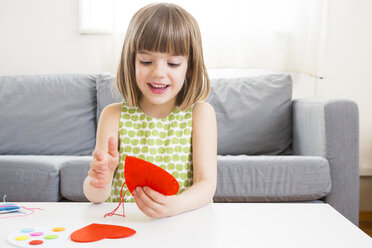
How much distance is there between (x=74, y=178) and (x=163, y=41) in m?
0.92

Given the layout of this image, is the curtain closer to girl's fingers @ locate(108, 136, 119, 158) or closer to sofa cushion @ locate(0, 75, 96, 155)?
sofa cushion @ locate(0, 75, 96, 155)

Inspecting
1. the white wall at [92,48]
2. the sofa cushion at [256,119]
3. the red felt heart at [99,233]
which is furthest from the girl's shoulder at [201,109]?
the white wall at [92,48]

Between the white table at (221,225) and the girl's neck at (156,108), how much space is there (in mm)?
445

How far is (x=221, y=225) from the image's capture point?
683 millimetres

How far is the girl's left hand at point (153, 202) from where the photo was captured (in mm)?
720

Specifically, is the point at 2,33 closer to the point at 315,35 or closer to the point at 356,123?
the point at 315,35

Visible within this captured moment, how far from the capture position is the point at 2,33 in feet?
8.86

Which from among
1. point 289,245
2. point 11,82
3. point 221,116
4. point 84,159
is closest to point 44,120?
point 11,82

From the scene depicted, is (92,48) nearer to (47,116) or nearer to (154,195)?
(47,116)

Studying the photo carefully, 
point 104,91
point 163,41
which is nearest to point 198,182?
point 163,41

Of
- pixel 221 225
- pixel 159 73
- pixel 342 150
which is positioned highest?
pixel 159 73

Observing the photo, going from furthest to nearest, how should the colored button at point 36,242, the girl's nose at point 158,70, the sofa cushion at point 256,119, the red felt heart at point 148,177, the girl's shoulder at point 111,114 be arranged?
1. the sofa cushion at point 256,119
2. the girl's shoulder at point 111,114
3. the girl's nose at point 158,70
4. the red felt heart at point 148,177
5. the colored button at point 36,242

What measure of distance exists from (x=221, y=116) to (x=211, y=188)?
1331mm

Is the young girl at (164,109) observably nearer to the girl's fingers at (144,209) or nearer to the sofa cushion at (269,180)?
the girl's fingers at (144,209)
